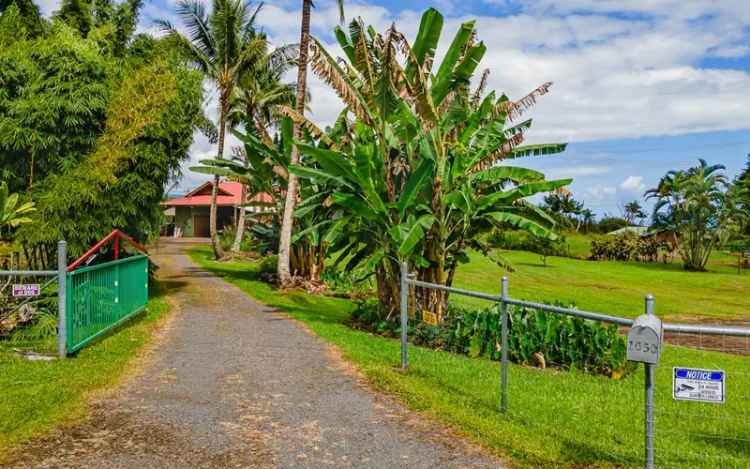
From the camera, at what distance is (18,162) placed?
14.2 m

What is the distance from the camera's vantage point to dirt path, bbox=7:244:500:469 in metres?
5.39

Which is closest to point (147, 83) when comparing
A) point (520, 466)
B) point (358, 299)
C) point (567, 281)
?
point (358, 299)

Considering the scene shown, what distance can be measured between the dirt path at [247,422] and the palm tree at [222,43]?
19080 mm

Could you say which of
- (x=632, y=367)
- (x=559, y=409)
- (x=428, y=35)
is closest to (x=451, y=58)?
(x=428, y=35)

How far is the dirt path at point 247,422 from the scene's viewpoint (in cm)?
539

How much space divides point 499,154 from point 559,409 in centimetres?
635

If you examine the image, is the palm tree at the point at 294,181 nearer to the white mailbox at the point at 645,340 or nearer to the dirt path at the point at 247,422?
the dirt path at the point at 247,422

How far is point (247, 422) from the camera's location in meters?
6.41

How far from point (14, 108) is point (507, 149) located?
1043 centimetres

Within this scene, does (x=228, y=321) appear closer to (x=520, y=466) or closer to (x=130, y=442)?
(x=130, y=442)

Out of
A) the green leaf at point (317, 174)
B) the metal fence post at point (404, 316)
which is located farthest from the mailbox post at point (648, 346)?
the green leaf at point (317, 174)

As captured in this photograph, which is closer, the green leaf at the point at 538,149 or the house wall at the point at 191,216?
the green leaf at the point at 538,149

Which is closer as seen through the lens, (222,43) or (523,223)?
(523,223)

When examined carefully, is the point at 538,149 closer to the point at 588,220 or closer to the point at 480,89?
the point at 480,89
